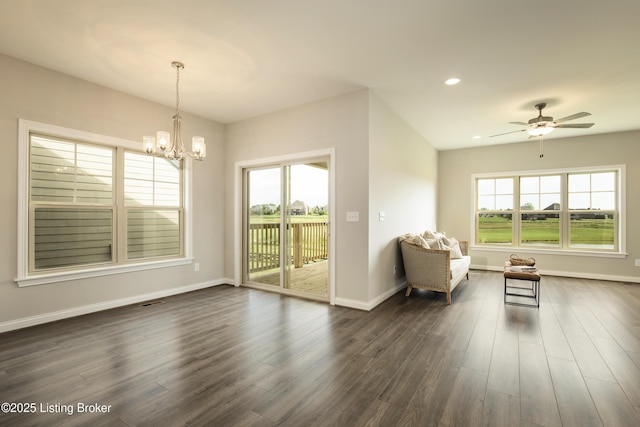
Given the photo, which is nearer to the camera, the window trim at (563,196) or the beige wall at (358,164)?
the beige wall at (358,164)

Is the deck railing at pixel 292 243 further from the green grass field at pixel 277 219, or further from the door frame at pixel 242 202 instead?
the door frame at pixel 242 202

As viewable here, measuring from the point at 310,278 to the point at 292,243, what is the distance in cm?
61

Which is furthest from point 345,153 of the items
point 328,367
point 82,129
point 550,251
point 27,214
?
point 550,251

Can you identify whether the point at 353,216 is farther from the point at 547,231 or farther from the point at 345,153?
the point at 547,231

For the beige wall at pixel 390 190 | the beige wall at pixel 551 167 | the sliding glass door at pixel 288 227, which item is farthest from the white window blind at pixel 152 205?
the beige wall at pixel 551 167

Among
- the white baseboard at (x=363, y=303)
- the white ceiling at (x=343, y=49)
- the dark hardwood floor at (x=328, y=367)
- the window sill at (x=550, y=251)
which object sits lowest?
the dark hardwood floor at (x=328, y=367)

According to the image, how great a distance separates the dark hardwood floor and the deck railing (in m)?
0.95

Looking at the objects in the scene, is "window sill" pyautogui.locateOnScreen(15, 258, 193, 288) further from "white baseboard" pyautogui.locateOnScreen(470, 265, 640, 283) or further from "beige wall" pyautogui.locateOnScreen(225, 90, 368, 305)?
"white baseboard" pyautogui.locateOnScreen(470, 265, 640, 283)

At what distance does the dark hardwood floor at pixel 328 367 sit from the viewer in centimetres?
185

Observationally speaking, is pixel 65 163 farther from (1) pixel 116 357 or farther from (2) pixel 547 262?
(2) pixel 547 262

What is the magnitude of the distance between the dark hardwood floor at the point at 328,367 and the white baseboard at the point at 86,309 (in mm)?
126

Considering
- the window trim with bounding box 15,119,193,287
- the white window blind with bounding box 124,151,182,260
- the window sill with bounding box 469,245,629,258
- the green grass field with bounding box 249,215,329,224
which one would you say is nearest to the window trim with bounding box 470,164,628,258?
the window sill with bounding box 469,245,629,258

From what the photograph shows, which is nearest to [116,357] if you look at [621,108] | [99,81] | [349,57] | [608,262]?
[99,81]

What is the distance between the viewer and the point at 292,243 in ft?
15.4
